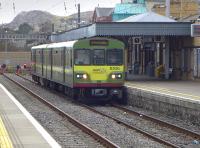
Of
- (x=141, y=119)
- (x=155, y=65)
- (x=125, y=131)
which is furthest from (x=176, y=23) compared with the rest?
(x=125, y=131)

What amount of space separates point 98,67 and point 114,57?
2.91ft

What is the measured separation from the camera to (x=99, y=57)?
26.3 meters

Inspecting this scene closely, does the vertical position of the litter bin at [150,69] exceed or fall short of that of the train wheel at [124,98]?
it exceeds it

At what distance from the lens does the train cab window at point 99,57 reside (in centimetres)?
2627

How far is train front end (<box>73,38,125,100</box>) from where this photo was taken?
25953 mm

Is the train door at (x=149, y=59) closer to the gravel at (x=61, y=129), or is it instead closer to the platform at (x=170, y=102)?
the platform at (x=170, y=102)

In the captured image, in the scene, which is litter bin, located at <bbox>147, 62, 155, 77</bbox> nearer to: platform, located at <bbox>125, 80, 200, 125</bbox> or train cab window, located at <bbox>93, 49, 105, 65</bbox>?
platform, located at <bbox>125, 80, 200, 125</bbox>

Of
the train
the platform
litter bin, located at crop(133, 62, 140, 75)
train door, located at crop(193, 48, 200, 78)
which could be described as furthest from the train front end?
litter bin, located at crop(133, 62, 140, 75)

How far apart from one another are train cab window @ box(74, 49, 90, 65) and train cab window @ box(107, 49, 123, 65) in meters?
0.94

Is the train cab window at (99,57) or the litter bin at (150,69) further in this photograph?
the litter bin at (150,69)

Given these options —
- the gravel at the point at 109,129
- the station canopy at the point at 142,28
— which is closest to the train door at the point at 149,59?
the station canopy at the point at 142,28

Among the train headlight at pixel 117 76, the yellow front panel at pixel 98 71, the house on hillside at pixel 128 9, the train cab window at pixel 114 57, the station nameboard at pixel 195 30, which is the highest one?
the house on hillside at pixel 128 9

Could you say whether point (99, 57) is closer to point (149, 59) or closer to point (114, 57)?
point (114, 57)

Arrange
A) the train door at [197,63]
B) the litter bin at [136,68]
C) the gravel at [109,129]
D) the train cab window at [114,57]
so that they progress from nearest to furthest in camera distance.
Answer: the gravel at [109,129], the train cab window at [114,57], the train door at [197,63], the litter bin at [136,68]
